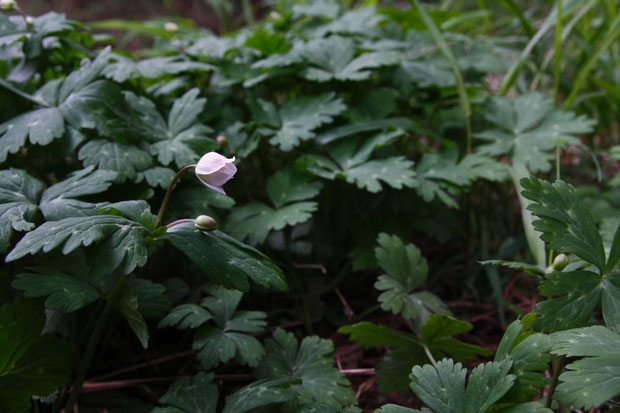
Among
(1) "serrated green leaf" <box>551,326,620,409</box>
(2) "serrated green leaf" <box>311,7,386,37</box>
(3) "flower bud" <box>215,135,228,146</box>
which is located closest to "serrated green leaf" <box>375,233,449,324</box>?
(1) "serrated green leaf" <box>551,326,620,409</box>

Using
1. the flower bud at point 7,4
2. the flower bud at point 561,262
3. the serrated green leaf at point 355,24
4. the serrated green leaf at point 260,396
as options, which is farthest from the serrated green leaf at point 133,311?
the serrated green leaf at point 355,24

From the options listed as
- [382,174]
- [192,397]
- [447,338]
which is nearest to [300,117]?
[382,174]

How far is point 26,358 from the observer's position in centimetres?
106

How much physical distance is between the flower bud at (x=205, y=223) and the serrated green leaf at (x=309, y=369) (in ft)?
1.40

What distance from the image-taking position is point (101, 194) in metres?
1.30

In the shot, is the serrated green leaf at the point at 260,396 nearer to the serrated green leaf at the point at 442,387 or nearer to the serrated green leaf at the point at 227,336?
the serrated green leaf at the point at 227,336

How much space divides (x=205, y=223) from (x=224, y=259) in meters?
0.09

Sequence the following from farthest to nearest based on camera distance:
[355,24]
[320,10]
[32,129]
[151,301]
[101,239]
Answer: [320,10] < [355,24] < [32,129] < [151,301] < [101,239]

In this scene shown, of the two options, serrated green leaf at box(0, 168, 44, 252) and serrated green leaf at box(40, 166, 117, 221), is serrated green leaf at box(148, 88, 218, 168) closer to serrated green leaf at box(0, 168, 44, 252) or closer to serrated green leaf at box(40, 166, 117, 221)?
serrated green leaf at box(40, 166, 117, 221)

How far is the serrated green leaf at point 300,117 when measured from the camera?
161cm

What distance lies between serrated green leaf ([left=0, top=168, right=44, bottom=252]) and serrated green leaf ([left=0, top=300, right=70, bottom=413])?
6.2 inches

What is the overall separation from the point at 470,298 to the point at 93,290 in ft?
4.45

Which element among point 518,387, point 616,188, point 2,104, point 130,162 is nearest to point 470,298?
point 616,188

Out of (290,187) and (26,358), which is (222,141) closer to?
(290,187)
